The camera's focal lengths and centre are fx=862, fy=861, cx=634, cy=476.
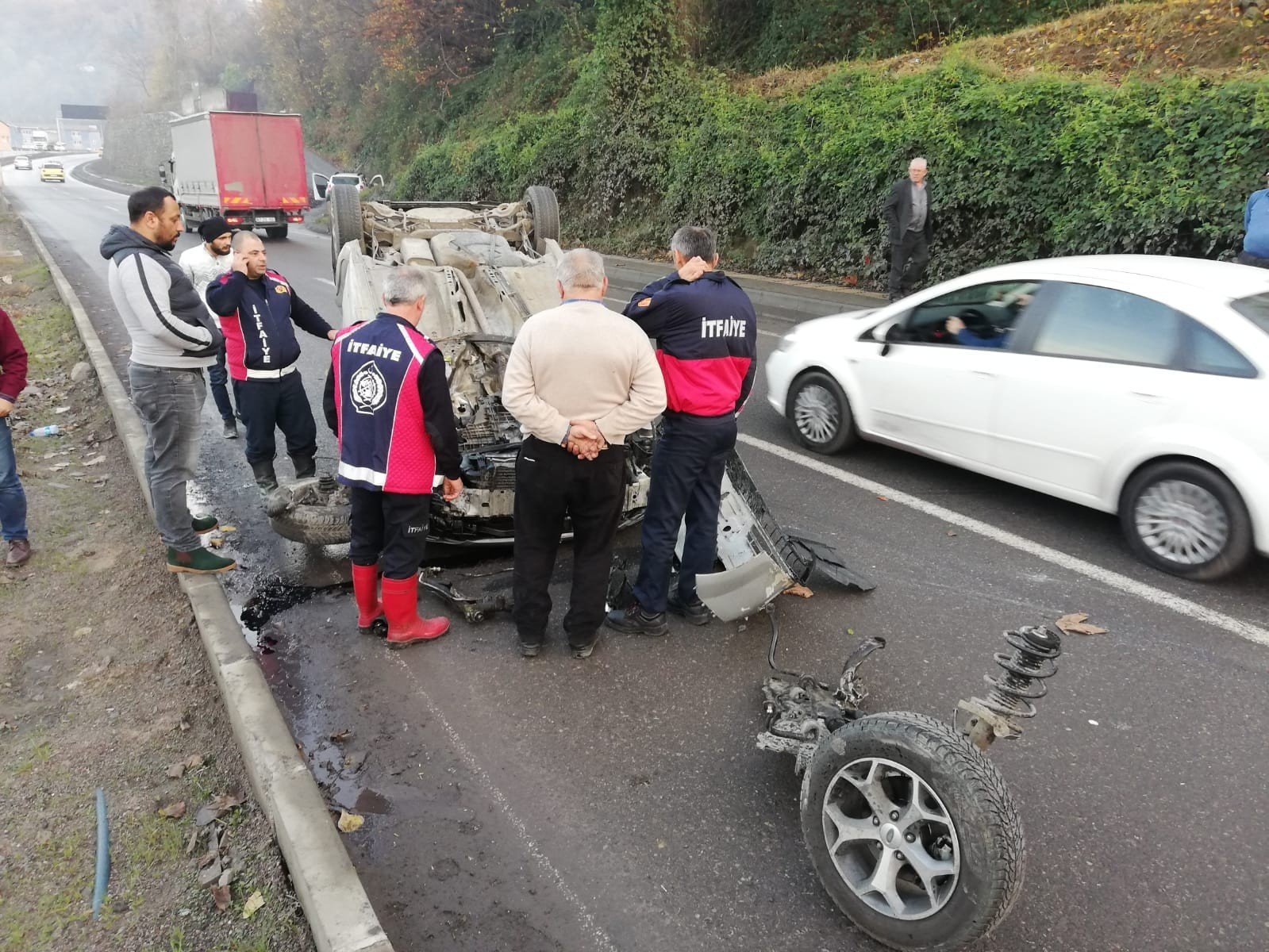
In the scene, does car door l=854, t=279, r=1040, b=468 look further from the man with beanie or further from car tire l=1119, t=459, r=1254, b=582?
the man with beanie

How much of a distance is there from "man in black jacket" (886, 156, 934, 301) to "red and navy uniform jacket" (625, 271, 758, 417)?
728 centimetres

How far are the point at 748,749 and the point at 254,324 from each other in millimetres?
4040

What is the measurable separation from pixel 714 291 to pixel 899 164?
1090 cm

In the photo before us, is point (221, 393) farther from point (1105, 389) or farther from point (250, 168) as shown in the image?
point (250, 168)

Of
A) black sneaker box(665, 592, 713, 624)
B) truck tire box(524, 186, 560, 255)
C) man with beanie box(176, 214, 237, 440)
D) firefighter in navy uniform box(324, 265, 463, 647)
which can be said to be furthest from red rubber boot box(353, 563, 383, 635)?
truck tire box(524, 186, 560, 255)

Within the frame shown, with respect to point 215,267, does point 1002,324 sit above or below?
above

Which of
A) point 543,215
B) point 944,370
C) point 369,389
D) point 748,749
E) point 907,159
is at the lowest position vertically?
point 748,749

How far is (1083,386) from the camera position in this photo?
5078 millimetres

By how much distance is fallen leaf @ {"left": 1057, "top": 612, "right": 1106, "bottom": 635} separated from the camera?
14.0 ft

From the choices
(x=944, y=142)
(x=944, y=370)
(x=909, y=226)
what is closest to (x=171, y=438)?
(x=944, y=370)

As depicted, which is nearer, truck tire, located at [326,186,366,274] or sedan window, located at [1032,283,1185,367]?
sedan window, located at [1032,283,1185,367]

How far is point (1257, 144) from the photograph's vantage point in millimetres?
9422

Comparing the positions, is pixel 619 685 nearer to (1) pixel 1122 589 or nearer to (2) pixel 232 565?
(2) pixel 232 565

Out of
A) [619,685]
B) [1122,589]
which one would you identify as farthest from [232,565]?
[1122,589]
